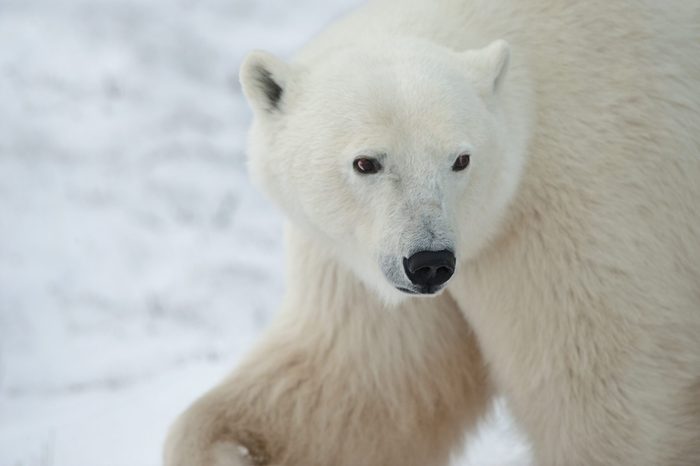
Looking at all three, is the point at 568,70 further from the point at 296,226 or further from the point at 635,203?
the point at 296,226

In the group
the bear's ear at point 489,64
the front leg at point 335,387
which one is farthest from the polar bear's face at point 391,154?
the front leg at point 335,387

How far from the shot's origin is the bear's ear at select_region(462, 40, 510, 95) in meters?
3.25

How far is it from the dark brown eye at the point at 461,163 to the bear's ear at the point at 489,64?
25 centimetres

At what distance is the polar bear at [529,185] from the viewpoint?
3199 mm

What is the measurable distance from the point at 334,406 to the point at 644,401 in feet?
3.56

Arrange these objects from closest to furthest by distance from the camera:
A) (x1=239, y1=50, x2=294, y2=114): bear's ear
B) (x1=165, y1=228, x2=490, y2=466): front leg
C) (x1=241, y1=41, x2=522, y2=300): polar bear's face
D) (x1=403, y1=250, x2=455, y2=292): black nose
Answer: (x1=403, y1=250, x2=455, y2=292): black nose
(x1=241, y1=41, x2=522, y2=300): polar bear's face
(x1=239, y1=50, x2=294, y2=114): bear's ear
(x1=165, y1=228, x2=490, y2=466): front leg

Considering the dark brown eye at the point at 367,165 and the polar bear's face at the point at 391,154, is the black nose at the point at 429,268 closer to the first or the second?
the polar bear's face at the point at 391,154

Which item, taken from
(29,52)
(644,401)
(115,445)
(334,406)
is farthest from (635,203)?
(29,52)

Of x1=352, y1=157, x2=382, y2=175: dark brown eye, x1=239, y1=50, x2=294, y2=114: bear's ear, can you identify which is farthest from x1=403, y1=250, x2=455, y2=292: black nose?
x1=239, y1=50, x2=294, y2=114: bear's ear

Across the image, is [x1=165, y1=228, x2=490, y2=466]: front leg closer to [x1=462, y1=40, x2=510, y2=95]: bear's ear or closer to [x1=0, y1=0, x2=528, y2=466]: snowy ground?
[x1=0, y1=0, x2=528, y2=466]: snowy ground

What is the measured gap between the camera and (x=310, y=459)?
3.91 meters

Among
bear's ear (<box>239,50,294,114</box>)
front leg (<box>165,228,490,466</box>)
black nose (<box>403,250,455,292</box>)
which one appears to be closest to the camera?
black nose (<box>403,250,455,292</box>)

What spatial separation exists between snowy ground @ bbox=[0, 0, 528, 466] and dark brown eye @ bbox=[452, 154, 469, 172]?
5.72 ft

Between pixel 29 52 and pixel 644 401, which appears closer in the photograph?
pixel 644 401
